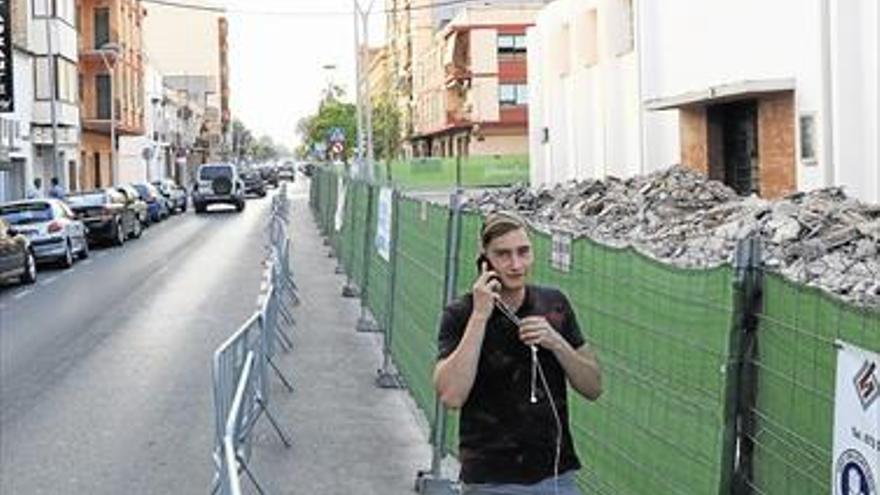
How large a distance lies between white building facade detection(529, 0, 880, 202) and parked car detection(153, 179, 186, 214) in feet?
61.2

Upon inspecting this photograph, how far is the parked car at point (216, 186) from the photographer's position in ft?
190

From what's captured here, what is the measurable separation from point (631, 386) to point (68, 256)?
2519 cm

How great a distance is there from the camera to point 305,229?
4016cm

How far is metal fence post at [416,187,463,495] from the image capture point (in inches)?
319

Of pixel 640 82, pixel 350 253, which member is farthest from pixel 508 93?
pixel 350 253

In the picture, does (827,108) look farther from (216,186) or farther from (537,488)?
(216,186)

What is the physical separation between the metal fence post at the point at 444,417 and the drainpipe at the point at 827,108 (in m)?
14.5

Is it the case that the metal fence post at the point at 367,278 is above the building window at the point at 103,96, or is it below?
below

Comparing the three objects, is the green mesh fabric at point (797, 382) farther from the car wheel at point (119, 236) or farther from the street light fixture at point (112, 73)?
the street light fixture at point (112, 73)

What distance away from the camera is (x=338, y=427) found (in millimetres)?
10516

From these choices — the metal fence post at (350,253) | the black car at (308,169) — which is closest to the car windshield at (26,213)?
the metal fence post at (350,253)

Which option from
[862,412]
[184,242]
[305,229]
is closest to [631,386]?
[862,412]

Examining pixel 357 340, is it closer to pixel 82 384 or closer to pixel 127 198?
→ pixel 82 384

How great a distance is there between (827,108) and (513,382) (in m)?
18.9
